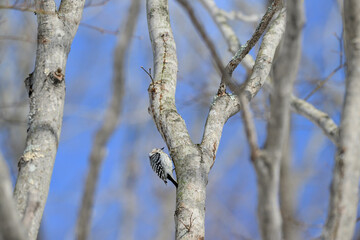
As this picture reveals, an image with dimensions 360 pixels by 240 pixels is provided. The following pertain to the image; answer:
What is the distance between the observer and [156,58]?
267 cm

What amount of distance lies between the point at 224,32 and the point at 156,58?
1.85 meters

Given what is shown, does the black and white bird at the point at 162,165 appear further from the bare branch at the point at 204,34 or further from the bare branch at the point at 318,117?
the bare branch at the point at 204,34

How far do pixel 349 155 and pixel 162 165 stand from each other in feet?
6.26

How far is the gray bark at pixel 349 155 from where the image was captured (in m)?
1.50

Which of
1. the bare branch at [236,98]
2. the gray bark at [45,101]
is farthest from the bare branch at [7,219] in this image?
the bare branch at [236,98]

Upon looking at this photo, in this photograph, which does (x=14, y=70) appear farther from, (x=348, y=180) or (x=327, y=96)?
(x=348, y=180)

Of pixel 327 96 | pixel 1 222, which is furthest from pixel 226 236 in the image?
pixel 1 222

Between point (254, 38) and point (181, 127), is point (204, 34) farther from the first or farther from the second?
point (254, 38)

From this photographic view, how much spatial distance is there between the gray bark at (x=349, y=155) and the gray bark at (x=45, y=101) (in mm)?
1307

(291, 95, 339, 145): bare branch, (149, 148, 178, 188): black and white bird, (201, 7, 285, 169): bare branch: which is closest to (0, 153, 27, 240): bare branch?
(201, 7, 285, 169): bare branch

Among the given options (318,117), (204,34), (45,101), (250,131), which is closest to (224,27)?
(318,117)

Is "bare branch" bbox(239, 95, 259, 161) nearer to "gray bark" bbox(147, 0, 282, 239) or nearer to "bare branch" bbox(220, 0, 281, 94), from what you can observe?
"gray bark" bbox(147, 0, 282, 239)

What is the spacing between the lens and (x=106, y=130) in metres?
2.06

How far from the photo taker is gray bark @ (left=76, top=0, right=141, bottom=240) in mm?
1843
